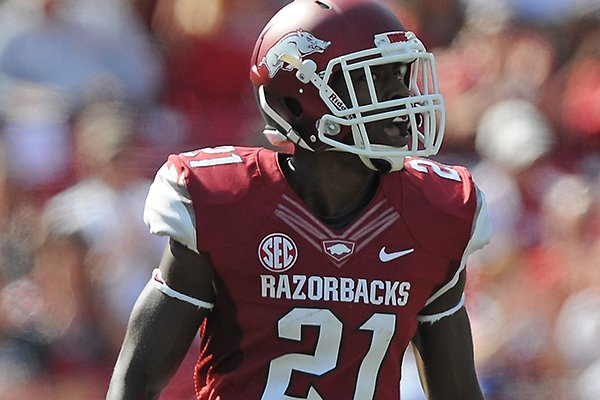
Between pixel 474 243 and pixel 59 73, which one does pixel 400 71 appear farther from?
pixel 59 73

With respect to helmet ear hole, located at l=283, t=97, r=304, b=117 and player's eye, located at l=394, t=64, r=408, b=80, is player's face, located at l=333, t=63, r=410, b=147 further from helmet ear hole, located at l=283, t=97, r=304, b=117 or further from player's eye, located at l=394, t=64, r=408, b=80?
helmet ear hole, located at l=283, t=97, r=304, b=117

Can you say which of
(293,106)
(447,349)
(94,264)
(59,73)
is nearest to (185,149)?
(59,73)

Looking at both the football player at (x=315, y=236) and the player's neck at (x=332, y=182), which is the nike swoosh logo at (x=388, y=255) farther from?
the player's neck at (x=332, y=182)

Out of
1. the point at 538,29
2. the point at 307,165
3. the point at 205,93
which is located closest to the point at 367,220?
the point at 307,165

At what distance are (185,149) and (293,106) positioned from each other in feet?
8.82

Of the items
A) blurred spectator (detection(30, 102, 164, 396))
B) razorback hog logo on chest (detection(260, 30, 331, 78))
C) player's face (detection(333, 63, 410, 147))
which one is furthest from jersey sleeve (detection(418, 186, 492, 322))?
blurred spectator (detection(30, 102, 164, 396))

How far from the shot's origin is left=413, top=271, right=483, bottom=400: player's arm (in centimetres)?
280

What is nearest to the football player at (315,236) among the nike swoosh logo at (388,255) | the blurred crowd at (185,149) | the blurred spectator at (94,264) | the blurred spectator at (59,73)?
the nike swoosh logo at (388,255)

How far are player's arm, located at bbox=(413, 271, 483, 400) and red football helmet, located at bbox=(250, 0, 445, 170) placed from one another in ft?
1.18

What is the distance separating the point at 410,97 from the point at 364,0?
28 cm

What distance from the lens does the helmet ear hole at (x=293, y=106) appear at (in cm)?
278

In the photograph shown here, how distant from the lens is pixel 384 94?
2.66 metres

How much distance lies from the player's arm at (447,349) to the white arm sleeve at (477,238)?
20 millimetres

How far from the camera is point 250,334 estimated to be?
2641 millimetres
